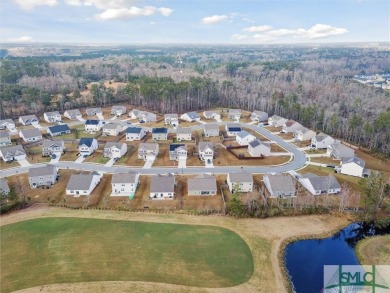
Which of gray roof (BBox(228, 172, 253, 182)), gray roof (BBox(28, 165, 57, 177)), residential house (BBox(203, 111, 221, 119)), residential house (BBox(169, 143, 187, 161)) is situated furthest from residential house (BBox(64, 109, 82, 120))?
gray roof (BBox(228, 172, 253, 182))

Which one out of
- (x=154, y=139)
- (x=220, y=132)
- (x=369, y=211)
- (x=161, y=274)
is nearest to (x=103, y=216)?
(x=161, y=274)

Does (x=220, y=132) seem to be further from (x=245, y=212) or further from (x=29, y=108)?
(x=29, y=108)

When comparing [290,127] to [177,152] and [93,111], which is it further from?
[93,111]

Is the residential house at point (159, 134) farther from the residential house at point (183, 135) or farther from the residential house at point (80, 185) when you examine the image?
the residential house at point (80, 185)

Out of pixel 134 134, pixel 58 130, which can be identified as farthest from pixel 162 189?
pixel 58 130

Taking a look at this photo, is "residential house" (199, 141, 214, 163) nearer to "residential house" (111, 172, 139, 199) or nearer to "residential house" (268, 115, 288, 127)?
"residential house" (111, 172, 139, 199)

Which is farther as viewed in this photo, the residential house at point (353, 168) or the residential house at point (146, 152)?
the residential house at point (146, 152)

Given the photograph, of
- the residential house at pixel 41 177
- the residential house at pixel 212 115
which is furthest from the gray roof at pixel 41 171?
the residential house at pixel 212 115
